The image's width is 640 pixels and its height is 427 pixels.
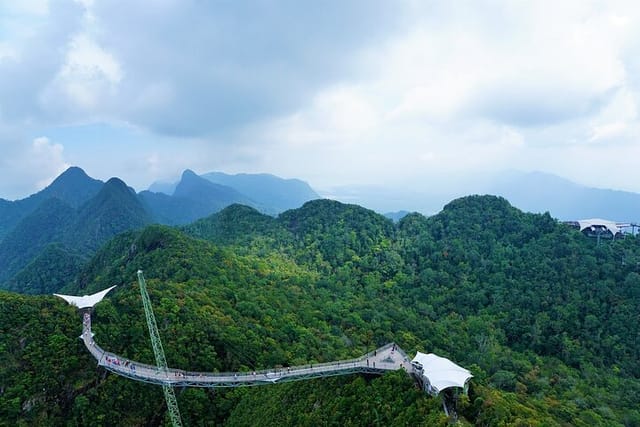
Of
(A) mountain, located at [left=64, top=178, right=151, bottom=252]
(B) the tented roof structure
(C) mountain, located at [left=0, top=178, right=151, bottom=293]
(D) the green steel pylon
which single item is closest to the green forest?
(B) the tented roof structure

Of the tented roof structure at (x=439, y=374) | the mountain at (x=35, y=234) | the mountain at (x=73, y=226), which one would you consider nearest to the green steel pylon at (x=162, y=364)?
the tented roof structure at (x=439, y=374)

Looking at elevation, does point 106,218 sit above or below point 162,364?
above

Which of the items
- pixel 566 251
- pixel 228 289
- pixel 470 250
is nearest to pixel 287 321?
pixel 228 289

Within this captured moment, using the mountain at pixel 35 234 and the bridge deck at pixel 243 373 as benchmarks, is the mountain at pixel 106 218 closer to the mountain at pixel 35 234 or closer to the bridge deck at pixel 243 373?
the mountain at pixel 35 234

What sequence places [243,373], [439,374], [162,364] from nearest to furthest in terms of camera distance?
1. [439,374]
2. [243,373]
3. [162,364]

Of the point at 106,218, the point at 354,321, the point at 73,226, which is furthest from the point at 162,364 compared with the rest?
the point at 73,226

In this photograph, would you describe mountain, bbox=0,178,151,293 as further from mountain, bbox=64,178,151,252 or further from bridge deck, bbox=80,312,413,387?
bridge deck, bbox=80,312,413,387

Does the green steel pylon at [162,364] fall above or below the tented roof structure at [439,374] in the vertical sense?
below

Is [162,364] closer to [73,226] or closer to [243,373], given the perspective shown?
[243,373]
